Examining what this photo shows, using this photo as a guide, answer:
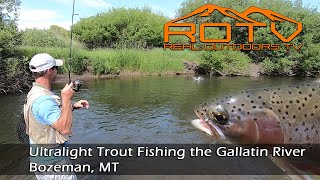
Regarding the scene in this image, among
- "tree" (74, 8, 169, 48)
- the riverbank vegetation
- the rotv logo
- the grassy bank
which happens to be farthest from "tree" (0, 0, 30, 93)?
"tree" (74, 8, 169, 48)

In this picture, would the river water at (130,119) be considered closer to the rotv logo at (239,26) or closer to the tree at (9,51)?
the tree at (9,51)

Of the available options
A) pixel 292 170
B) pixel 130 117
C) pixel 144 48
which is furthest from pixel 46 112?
pixel 144 48

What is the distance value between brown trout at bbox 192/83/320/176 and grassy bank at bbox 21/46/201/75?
90.2 feet

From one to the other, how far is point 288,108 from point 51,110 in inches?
88.7

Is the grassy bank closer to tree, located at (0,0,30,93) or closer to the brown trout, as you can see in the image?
tree, located at (0,0,30,93)

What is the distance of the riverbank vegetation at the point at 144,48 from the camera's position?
71.6 ft

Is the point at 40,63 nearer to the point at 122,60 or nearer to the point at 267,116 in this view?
the point at 267,116

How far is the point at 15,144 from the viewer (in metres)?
10.8

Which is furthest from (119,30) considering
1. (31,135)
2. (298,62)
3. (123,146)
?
(31,135)

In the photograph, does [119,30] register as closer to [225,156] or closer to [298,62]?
[298,62]

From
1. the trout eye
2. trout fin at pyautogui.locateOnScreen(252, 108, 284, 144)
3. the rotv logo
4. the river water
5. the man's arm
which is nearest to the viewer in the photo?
trout fin at pyautogui.locateOnScreen(252, 108, 284, 144)

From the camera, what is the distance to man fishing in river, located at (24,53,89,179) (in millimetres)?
3484

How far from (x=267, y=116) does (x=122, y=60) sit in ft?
113

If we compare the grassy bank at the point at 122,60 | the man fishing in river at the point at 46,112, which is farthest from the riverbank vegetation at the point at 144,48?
the man fishing in river at the point at 46,112
